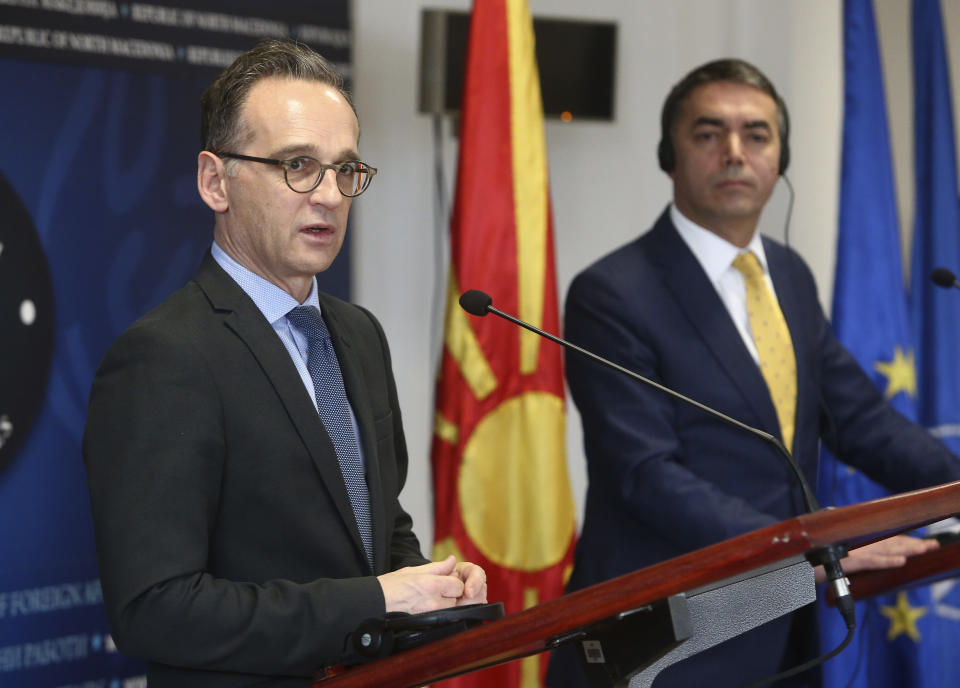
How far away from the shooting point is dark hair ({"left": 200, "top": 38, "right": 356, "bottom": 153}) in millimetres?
1650

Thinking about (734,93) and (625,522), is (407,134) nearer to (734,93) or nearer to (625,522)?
(734,93)

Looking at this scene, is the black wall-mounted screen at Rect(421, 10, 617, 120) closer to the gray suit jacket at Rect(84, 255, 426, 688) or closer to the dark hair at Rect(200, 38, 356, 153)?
the dark hair at Rect(200, 38, 356, 153)

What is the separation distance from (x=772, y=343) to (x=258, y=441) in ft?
4.73

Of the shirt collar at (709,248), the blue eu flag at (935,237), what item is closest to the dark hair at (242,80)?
the shirt collar at (709,248)

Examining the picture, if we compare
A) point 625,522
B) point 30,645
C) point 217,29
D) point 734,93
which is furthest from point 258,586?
point 217,29

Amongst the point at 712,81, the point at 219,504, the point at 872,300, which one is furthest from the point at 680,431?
the point at 872,300

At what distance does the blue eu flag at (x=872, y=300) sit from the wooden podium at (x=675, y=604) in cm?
210

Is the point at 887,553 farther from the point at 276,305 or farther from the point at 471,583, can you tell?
the point at 276,305

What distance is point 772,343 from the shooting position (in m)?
2.58

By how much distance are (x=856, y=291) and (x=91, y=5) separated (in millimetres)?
2413

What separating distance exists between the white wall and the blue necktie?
6.72 feet

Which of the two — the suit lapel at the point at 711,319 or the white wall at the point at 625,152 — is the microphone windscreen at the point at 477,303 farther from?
the white wall at the point at 625,152

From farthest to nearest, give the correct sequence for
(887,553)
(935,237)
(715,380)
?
(935,237)
(715,380)
(887,553)

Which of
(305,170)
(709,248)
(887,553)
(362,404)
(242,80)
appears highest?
(242,80)
